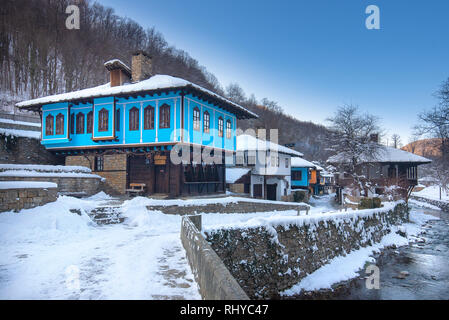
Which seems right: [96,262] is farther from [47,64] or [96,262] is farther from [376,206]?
[47,64]

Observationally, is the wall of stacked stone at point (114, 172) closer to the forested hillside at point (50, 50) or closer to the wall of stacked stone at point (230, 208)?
the wall of stacked stone at point (230, 208)

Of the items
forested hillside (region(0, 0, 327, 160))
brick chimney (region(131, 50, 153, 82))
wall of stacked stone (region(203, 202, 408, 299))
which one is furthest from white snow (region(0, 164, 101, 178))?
forested hillside (region(0, 0, 327, 160))

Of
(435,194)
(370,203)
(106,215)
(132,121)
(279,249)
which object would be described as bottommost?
(435,194)

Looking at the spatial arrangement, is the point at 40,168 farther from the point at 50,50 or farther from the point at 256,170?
the point at 50,50

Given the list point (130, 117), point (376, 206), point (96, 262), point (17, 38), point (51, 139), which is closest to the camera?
point (96, 262)

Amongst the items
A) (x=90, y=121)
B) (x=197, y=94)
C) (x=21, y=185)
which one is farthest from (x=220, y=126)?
(x=21, y=185)

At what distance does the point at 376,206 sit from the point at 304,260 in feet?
41.0

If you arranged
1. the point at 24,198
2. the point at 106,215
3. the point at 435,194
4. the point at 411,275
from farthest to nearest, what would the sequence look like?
the point at 435,194
the point at 411,275
the point at 106,215
the point at 24,198

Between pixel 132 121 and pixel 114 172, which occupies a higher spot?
pixel 132 121

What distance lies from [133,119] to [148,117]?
1052 mm

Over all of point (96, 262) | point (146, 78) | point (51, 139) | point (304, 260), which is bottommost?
point (304, 260)

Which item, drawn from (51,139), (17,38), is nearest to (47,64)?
(17,38)

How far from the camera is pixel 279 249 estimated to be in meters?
9.36

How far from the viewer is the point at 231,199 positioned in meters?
16.8
